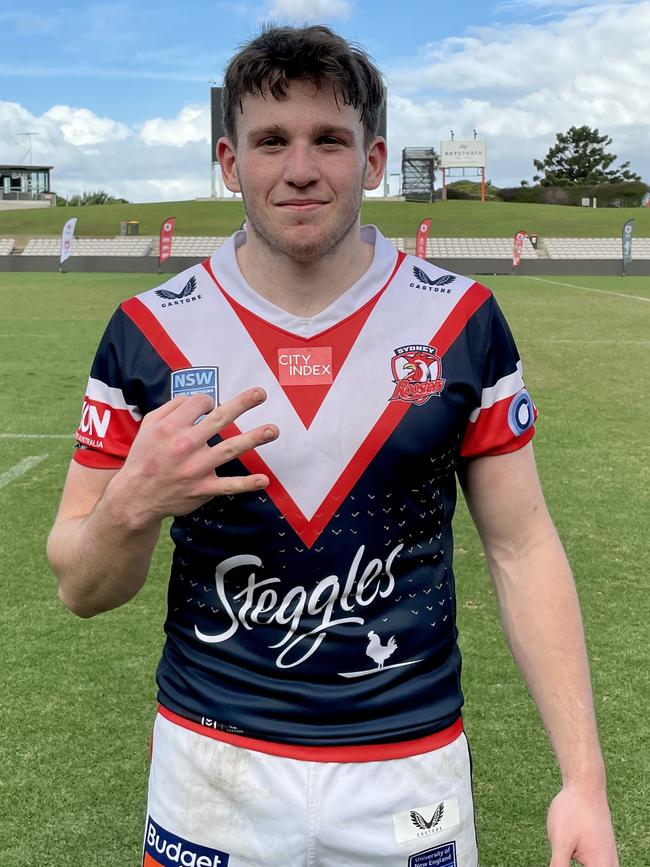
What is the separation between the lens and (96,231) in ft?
200

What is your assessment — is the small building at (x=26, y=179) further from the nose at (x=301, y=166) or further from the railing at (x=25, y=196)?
the nose at (x=301, y=166)

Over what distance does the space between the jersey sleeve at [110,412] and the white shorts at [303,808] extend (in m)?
0.51

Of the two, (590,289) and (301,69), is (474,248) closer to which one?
(590,289)

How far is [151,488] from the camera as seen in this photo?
5.01ft

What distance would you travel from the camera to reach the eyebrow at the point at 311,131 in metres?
1.82

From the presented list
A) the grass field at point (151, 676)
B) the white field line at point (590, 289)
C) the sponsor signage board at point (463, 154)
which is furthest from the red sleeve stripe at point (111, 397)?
the sponsor signage board at point (463, 154)

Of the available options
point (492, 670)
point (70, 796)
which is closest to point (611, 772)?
point (492, 670)

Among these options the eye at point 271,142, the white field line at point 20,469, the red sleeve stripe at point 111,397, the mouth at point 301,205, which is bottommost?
the white field line at point 20,469

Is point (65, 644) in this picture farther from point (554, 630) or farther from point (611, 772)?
point (554, 630)

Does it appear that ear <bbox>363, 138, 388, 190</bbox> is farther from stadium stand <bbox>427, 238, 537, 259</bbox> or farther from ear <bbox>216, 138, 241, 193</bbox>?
stadium stand <bbox>427, 238, 537, 259</bbox>

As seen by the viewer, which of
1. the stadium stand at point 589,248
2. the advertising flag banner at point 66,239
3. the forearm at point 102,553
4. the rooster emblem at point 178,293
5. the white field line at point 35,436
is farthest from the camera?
the stadium stand at point 589,248

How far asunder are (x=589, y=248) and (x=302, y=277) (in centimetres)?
5372

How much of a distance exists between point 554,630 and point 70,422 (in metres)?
8.40

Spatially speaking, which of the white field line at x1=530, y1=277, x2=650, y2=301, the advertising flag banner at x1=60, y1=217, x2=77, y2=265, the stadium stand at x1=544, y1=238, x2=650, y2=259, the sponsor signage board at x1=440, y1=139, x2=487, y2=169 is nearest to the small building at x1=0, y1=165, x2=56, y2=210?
the sponsor signage board at x1=440, y1=139, x2=487, y2=169
